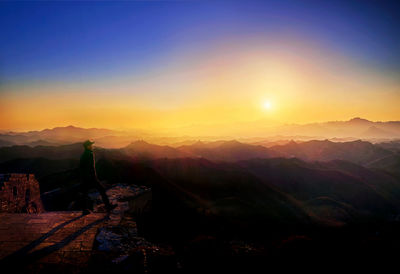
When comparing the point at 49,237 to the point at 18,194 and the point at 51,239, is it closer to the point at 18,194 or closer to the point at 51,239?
the point at 51,239

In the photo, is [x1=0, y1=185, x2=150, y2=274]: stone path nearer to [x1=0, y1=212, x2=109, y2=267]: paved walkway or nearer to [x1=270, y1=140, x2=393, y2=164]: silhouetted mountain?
[x1=0, y1=212, x2=109, y2=267]: paved walkway

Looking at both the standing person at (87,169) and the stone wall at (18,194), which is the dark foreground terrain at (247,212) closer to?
the standing person at (87,169)

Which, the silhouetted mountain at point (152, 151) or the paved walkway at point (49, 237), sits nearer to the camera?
the paved walkway at point (49, 237)

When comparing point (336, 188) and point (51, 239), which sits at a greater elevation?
point (51, 239)

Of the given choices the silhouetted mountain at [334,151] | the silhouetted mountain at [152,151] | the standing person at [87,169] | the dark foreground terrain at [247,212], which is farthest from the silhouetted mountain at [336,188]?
the silhouetted mountain at [334,151]

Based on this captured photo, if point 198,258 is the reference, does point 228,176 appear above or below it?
below

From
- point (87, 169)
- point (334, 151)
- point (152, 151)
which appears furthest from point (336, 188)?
point (334, 151)

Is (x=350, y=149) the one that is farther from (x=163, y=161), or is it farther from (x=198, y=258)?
(x=198, y=258)

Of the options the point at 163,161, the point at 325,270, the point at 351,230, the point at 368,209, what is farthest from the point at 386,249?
the point at 163,161
